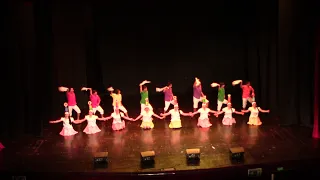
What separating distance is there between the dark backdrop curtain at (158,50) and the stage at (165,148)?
0.71m

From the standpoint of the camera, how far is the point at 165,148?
9.38 metres

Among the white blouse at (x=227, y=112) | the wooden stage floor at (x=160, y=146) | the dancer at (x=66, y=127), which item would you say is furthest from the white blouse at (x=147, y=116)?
the white blouse at (x=227, y=112)

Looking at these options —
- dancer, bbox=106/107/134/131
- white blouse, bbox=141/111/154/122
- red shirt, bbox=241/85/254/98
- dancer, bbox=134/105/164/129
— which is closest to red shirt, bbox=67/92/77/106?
dancer, bbox=106/107/134/131

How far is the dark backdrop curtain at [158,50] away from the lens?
10.3 meters

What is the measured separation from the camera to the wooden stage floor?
859cm

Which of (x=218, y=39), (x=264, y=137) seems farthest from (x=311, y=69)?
(x=218, y=39)

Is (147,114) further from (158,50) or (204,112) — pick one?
(158,50)

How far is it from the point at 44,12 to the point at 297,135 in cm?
592

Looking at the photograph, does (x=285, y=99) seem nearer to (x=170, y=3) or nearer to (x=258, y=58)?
(x=258, y=58)

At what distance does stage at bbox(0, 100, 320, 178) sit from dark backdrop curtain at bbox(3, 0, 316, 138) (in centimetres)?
71

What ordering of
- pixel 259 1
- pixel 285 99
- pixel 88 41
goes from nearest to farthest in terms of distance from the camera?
1. pixel 285 99
2. pixel 259 1
3. pixel 88 41

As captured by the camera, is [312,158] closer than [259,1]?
Yes

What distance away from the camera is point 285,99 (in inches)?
422

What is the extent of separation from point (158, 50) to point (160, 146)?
4629 mm
